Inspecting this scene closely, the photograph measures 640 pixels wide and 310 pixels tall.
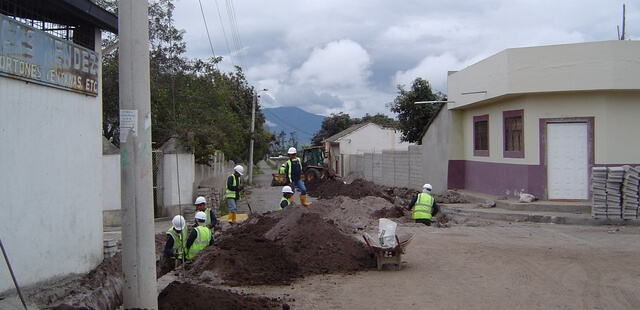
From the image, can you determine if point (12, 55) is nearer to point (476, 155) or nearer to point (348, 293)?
point (348, 293)

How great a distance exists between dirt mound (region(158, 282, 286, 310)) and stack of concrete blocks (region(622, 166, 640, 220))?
36.0ft

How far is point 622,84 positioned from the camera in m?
16.1

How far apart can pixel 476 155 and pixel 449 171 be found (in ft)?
5.63

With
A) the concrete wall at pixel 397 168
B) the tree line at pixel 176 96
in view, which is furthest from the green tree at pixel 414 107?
the tree line at pixel 176 96

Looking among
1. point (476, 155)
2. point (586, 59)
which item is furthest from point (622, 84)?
point (476, 155)

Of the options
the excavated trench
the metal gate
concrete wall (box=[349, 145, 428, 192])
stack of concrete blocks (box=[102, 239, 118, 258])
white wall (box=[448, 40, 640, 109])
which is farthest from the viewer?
concrete wall (box=[349, 145, 428, 192])

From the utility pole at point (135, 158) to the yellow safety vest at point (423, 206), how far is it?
9744mm

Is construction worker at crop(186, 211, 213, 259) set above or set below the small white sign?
below

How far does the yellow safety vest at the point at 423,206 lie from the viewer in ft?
47.2

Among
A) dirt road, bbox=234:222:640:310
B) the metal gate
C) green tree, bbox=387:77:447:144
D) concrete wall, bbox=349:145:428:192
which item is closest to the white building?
dirt road, bbox=234:222:640:310

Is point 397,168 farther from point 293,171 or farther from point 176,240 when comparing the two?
point 176,240

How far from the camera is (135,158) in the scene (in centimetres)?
551

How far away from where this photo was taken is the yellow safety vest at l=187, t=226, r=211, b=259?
10695 mm

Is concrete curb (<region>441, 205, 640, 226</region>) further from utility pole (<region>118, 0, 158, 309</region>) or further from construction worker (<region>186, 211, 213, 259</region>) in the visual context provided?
utility pole (<region>118, 0, 158, 309</region>)
